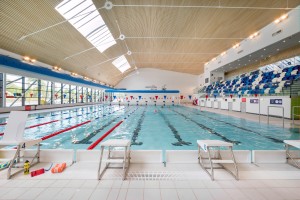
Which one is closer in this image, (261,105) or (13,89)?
(261,105)

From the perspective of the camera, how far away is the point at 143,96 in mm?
26500

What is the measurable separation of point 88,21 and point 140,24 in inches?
122

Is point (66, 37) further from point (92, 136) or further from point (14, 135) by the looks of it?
point (14, 135)

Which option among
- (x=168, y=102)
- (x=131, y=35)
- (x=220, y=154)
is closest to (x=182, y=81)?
(x=168, y=102)

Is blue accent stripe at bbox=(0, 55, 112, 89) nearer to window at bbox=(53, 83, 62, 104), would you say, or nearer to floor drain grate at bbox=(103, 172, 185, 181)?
window at bbox=(53, 83, 62, 104)

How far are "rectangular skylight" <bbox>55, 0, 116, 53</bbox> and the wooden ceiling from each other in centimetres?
38

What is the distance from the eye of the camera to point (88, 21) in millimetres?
9664

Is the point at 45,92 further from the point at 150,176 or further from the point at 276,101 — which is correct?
the point at 276,101

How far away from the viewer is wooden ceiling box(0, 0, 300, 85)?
23.1ft

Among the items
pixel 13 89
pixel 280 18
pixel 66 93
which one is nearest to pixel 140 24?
pixel 280 18

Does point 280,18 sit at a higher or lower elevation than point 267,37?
higher

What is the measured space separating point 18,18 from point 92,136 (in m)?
5.86

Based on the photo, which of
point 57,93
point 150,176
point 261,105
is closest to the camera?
point 150,176

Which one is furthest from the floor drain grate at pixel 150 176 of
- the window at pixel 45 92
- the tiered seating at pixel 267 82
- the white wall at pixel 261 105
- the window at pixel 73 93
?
the window at pixel 73 93
